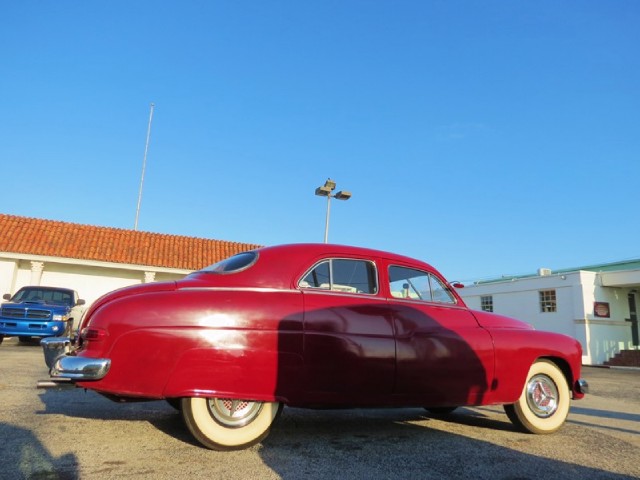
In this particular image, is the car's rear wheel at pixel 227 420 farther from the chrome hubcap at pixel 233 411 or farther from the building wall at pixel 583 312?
the building wall at pixel 583 312

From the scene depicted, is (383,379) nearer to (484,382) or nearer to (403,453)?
(403,453)

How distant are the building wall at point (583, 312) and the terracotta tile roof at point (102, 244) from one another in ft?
49.3

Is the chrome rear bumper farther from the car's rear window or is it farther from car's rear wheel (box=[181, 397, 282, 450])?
the car's rear window

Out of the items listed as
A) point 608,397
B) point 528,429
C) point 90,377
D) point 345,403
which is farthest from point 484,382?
point 608,397

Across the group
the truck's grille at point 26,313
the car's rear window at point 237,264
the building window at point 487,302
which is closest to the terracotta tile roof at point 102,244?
the truck's grille at point 26,313

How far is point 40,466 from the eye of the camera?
2.94 m

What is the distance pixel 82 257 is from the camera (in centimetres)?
1850

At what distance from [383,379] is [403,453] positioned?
58cm

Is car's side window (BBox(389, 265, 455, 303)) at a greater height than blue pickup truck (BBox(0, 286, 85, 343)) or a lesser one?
greater

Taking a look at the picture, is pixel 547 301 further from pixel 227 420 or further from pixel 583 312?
pixel 227 420

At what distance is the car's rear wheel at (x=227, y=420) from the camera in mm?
3416

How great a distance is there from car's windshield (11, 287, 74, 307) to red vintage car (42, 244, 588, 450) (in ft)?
32.3

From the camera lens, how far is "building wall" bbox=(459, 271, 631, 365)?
1981 cm

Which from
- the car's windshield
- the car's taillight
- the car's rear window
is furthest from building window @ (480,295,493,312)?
the car's taillight
